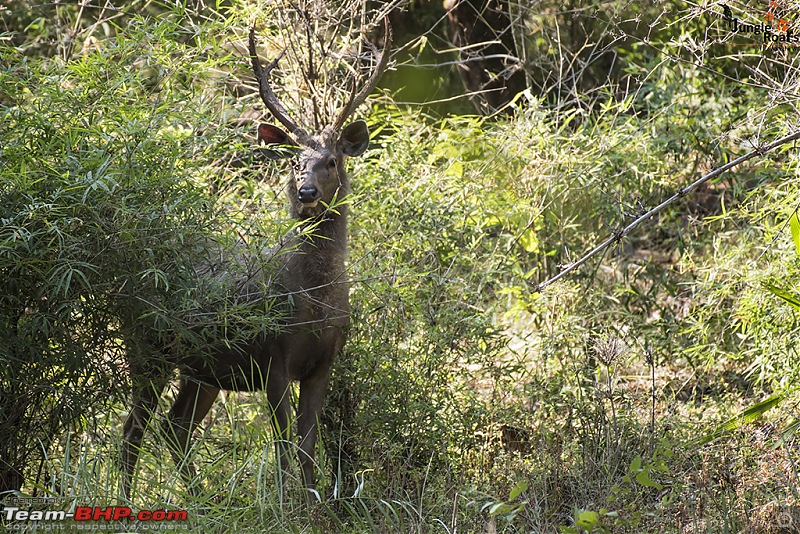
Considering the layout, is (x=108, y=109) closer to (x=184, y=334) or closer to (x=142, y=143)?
(x=142, y=143)

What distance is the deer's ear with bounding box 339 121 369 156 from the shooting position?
5691 mm

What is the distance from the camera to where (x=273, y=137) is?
5.70 metres

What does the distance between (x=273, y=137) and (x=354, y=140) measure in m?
0.46

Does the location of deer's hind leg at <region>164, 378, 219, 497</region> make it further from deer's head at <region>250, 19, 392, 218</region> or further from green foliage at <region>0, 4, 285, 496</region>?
deer's head at <region>250, 19, 392, 218</region>

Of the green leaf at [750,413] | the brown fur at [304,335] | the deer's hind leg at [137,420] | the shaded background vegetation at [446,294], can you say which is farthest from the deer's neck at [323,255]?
the green leaf at [750,413]

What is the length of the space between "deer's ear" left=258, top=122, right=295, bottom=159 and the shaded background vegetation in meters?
0.20

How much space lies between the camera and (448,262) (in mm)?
6156

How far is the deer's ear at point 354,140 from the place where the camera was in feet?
18.7

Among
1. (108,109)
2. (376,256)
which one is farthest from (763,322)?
(108,109)

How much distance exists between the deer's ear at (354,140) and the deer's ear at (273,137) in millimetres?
313

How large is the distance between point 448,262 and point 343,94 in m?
1.74

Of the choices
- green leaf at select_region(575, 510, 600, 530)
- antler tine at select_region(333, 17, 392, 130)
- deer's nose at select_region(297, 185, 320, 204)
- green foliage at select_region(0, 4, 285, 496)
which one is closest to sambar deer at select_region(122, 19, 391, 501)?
deer's nose at select_region(297, 185, 320, 204)

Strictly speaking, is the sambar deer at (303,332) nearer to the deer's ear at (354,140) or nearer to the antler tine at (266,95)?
the antler tine at (266,95)

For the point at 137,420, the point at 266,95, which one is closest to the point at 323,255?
the point at 266,95
